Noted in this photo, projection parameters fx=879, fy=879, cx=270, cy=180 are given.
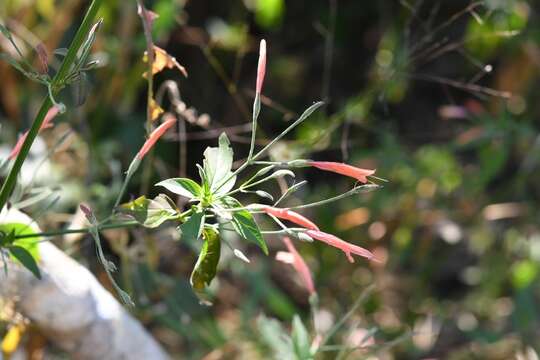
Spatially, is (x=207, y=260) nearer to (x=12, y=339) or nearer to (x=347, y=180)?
(x=12, y=339)

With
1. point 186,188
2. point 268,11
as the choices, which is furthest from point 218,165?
point 268,11

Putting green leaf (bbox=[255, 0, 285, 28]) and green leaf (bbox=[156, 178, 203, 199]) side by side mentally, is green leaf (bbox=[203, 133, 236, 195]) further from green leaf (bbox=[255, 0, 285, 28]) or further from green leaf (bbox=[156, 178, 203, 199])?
green leaf (bbox=[255, 0, 285, 28])

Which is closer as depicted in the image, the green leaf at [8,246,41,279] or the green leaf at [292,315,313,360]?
the green leaf at [8,246,41,279]

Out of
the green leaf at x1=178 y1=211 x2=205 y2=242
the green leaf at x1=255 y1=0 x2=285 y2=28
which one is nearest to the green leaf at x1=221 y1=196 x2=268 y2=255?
the green leaf at x1=178 y1=211 x2=205 y2=242

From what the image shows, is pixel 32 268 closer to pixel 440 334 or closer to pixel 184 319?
pixel 184 319

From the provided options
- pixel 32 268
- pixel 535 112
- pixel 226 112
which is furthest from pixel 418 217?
pixel 32 268

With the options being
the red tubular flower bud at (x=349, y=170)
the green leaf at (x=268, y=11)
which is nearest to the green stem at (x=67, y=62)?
the red tubular flower bud at (x=349, y=170)

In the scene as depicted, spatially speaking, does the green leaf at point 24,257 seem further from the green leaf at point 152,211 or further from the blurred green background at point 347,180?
the blurred green background at point 347,180
